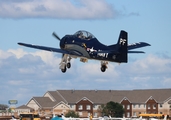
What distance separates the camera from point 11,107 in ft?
578

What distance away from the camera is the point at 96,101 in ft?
557

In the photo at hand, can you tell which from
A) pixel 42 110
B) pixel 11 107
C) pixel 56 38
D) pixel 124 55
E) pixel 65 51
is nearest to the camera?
pixel 124 55

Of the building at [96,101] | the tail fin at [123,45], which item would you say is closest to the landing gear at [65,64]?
the tail fin at [123,45]

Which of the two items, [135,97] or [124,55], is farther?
[135,97]

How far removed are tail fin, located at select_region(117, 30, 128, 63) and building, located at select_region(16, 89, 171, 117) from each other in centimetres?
9979

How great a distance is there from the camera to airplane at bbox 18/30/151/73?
6288 centimetres

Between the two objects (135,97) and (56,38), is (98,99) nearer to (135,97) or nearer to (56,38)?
(135,97)

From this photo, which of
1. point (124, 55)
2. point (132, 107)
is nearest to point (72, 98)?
point (132, 107)

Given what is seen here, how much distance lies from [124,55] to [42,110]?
103 meters

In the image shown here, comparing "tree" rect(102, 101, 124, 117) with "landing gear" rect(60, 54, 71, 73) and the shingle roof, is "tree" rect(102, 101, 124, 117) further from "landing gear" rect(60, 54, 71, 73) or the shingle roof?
"landing gear" rect(60, 54, 71, 73)

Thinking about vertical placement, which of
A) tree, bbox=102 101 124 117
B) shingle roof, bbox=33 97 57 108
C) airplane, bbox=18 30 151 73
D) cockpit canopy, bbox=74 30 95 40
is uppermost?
cockpit canopy, bbox=74 30 95 40

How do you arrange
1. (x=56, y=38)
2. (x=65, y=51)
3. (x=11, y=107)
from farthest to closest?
(x=11, y=107) < (x=56, y=38) < (x=65, y=51)

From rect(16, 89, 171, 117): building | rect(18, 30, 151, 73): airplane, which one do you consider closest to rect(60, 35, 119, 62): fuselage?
rect(18, 30, 151, 73): airplane

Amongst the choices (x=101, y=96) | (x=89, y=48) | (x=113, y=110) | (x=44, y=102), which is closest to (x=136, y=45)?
(x=89, y=48)
